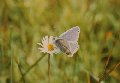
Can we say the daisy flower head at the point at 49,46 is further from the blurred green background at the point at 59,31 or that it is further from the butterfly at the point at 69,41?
the blurred green background at the point at 59,31

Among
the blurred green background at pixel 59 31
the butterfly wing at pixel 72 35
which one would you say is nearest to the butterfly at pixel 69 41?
the butterfly wing at pixel 72 35

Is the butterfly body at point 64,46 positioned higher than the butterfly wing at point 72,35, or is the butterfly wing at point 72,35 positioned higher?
the butterfly wing at point 72,35

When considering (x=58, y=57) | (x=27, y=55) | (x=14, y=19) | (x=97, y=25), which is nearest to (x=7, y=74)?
(x=27, y=55)

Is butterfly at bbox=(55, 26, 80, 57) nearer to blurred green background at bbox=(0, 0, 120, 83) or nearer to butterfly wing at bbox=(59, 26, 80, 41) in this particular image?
butterfly wing at bbox=(59, 26, 80, 41)

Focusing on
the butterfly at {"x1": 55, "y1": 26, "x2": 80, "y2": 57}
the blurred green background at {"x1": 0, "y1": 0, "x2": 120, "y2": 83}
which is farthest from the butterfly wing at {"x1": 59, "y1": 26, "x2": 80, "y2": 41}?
the blurred green background at {"x1": 0, "y1": 0, "x2": 120, "y2": 83}

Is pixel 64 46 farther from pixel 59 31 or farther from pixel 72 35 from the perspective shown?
pixel 59 31

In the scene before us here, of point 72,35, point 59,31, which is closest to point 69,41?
point 72,35

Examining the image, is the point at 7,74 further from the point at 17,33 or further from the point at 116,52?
the point at 116,52
